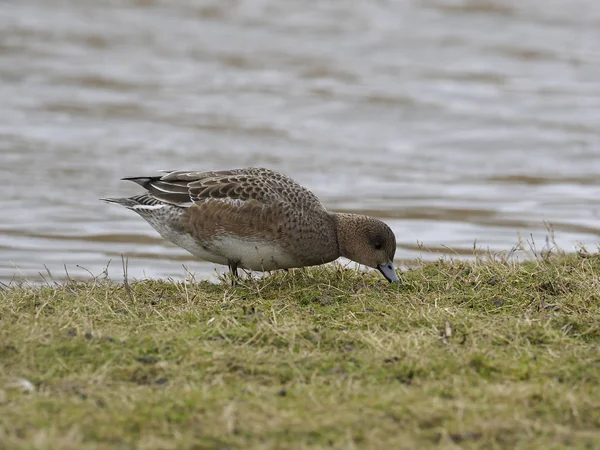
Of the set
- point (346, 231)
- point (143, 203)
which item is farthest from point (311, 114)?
point (346, 231)

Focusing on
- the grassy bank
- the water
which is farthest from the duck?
the water

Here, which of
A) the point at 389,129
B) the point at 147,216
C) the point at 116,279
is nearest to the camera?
the point at 147,216

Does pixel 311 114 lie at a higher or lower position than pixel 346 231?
lower

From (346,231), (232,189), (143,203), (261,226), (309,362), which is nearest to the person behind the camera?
(309,362)

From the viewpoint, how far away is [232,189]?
284 inches

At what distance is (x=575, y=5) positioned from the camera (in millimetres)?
21797

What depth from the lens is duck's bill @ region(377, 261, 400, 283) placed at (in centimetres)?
707

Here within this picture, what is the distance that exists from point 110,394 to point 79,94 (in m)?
12.3

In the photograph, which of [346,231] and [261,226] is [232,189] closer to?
[261,226]

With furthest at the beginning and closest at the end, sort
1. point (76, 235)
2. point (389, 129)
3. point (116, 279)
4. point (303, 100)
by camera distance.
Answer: point (303, 100)
point (389, 129)
point (76, 235)
point (116, 279)

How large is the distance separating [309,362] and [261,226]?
6.21 feet

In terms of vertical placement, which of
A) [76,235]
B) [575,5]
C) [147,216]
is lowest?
[76,235]

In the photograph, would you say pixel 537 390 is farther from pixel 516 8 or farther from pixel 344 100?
pixel 516 8

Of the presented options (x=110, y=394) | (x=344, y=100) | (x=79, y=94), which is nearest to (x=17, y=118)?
(x=79, y=94)
